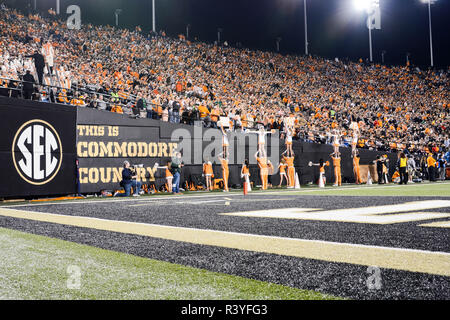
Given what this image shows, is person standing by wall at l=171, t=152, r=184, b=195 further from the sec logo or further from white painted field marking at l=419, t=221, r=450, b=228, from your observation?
white painted field marking at l=419, t=221, r=450, b=228

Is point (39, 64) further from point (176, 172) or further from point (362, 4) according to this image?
point (362, 4)

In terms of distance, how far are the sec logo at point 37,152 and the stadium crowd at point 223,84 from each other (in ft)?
4.11

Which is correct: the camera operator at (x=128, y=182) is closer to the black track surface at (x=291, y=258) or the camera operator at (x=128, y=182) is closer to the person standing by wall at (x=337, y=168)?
the black track surface at (x=291, y=258)

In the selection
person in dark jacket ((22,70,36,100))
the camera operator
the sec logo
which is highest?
person in dark jacket ((22,70,36,100))

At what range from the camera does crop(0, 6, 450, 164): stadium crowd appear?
65.2 feet

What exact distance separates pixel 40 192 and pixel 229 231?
10844 millimetres

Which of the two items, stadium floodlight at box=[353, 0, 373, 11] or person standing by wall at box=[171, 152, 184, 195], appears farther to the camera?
stadium floodlight at box=[353, 0, 373, 11]

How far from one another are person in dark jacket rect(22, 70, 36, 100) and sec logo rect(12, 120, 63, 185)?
3.33 feet

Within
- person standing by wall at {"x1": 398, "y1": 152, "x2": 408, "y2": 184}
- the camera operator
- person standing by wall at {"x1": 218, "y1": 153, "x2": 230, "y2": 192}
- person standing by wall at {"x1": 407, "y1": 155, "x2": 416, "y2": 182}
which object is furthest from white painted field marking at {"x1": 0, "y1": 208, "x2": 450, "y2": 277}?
person standing by wall at {"x1": 407, "y1": 155, "x2": 416, "y2": 182}

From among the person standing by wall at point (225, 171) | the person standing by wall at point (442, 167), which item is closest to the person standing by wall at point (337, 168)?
the person standing by wall at point (225, 171)

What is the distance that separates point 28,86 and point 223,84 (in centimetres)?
1861

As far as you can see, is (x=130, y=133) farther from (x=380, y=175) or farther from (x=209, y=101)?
(x=380, y=175)

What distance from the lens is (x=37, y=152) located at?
48.8ft
